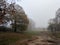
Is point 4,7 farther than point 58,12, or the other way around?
point 58,12

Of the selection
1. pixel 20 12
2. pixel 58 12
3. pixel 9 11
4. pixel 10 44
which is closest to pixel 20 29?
pixel 20 12

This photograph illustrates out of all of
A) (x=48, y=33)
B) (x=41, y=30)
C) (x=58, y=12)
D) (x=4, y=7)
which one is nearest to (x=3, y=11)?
(x=4, y=7)

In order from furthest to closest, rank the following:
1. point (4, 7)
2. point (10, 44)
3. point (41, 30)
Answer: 1. point (41, 30)
2. point (10, 44)
3. point (4, 7)

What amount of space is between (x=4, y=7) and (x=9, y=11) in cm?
67

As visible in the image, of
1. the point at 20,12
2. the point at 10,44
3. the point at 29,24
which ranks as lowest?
the point at 10,44

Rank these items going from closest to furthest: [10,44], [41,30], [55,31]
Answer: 1. [10,44]
2. [41,30]
3. [55,31]

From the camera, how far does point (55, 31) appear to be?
39375mm

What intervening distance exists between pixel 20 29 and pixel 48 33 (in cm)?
704

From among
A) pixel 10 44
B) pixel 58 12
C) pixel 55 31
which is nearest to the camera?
pixel 10 44

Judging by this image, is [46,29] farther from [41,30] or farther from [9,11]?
[9,11]

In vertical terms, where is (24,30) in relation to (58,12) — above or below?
below

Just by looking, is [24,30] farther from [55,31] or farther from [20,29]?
[55,31]

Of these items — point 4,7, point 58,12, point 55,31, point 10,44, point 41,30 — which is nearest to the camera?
point 4,7

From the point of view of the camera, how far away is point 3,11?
17.7 metres
